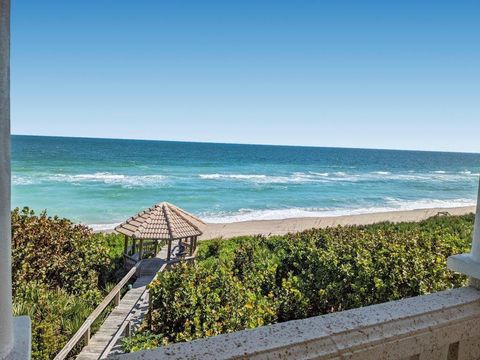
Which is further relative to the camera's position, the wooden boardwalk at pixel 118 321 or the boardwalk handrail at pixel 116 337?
the wooden boardwalk at pixel 118 321

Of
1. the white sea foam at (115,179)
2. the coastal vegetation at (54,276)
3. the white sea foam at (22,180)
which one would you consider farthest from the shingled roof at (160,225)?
the white sea foam at (22,180)

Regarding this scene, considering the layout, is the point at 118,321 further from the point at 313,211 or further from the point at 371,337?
the point at 313,211

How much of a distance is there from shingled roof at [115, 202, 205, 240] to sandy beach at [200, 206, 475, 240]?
8.16 m

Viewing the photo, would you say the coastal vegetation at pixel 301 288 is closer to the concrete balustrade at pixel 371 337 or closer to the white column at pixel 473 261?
the white column at pixel 473 261

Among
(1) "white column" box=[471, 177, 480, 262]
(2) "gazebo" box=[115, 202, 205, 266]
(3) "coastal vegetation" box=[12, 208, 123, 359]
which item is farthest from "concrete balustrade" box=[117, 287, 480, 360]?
(2) "gazebo" box=[115, 202, 205, 266]

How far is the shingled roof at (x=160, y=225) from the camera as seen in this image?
13.0 meters

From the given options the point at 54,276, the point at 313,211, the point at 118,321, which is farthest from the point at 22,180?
the point at 118,321

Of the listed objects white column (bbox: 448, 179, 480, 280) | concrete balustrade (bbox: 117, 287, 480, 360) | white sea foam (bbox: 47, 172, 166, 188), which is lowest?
white sea foam (bbox: 47, 172, 166, 188)

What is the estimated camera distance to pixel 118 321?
8.28 m

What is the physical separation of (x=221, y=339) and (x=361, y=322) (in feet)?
2.08

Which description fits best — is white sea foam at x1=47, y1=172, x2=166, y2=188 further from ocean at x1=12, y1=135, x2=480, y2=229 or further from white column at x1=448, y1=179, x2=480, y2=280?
white column at x1=448, y1=179, x2=480, y2=280

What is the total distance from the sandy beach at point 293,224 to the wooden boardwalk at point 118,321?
11.8 meters

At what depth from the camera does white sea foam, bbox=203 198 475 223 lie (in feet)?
98.2

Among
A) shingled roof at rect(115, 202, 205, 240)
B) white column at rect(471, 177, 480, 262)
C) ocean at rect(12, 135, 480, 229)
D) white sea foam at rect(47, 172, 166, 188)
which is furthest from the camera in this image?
white sea foam at rect(47, 172, 166, 188)
